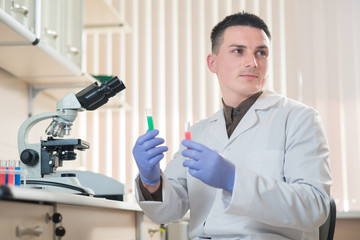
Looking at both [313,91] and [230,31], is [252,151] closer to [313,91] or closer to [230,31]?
[230,31]

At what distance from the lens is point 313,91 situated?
11.1 ft

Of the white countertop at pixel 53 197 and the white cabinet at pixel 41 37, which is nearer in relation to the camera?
the white countertop at pixel 53 197

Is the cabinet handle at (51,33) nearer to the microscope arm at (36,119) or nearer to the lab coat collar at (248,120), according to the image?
the microscope arm at (36,119)

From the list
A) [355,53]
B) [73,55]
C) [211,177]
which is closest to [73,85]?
[73,55]

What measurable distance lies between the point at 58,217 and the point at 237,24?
969mm

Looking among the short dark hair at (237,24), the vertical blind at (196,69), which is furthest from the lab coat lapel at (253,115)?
the vertical blind at (196,69)

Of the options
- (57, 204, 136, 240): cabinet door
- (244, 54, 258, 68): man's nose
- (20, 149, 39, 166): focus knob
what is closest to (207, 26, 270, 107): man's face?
(244, 54, 258, 68): man's nose

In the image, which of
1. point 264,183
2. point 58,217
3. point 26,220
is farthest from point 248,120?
point 26,220

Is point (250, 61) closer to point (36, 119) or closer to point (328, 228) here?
point (328, 228)

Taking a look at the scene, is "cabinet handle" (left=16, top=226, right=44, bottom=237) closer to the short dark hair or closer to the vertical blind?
the short dark hair

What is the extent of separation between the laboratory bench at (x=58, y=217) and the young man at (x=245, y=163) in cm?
17

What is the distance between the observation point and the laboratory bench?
1.07 m

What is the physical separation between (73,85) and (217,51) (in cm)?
95

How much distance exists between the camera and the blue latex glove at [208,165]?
53.4 inches
